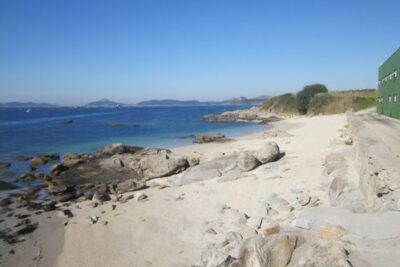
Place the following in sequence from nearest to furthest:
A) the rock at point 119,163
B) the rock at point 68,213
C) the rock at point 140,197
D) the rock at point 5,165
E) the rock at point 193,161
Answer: the rock at point 68,213, the rock at point 140,197, the rock at point 193,161, the rock at point 119,163, the rock at point 5,165

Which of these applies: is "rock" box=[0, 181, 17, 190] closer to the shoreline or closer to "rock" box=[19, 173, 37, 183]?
"rock" box=[19, 173, 37, 183]

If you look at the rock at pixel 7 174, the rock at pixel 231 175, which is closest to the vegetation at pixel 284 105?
the rock at pixel 231 175

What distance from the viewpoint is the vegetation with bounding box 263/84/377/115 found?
6384 centimetres

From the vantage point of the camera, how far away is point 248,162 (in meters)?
19.0

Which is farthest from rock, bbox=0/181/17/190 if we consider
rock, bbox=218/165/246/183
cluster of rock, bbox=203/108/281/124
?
cluster of rock, bbox=203/108/281/124

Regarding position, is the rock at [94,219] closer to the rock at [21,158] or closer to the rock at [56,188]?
the rock at [56,188]

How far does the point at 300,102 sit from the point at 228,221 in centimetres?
6943

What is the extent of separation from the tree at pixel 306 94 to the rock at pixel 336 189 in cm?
6632

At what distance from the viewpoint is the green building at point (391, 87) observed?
91.0 feet

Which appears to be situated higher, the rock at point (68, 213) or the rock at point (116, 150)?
the rock at point (116, 150)

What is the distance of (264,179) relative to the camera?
16750mm

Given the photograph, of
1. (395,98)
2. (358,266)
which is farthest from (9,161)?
(395,98)

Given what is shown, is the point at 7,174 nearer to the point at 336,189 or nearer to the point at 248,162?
the point at 248,162

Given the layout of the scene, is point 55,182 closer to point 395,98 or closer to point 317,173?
point 317,173
